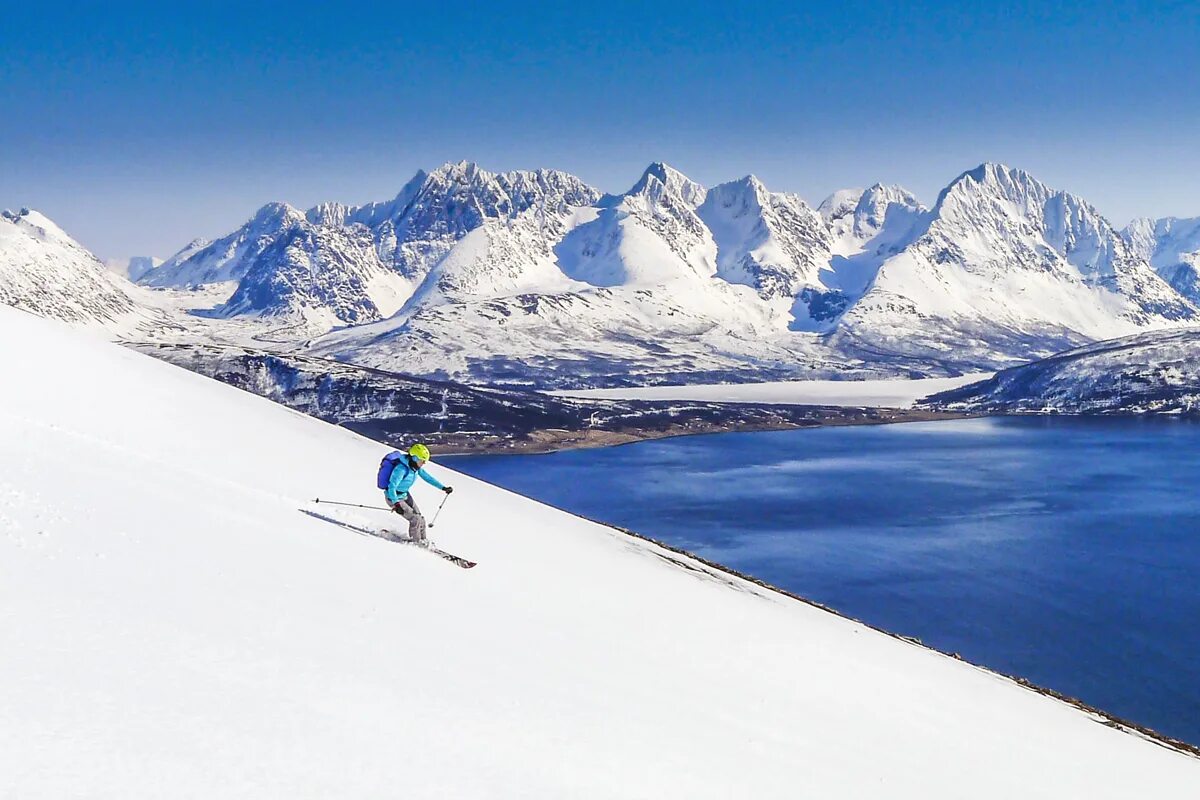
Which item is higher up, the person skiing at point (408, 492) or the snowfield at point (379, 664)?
the person skiing at point (408, 492)

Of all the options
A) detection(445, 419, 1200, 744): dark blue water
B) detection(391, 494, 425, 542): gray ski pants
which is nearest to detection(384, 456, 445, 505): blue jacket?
detection(391, 494, 425, 542): gray ski pants

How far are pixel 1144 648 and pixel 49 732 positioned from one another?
73.0 meters

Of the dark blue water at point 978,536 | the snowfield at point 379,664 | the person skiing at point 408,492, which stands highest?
the person skiing at point 408,492

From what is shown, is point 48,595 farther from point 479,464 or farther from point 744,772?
point 479,464

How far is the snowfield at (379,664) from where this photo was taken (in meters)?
9.12

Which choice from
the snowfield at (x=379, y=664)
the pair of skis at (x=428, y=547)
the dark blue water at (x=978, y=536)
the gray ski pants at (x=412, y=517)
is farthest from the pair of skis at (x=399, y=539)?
the dark blue water at (x=978, y=536)

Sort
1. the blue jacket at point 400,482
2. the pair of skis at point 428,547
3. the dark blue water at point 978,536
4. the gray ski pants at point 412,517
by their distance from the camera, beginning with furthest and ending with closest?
the dark blue water at point 978,536 < the blue jacket at point 400,482 < the gray ski pants at point 412,517 < the pair of skis at point 428,547

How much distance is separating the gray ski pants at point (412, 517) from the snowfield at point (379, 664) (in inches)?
34.9

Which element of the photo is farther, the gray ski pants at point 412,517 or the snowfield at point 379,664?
the gray ski pants at point 412,517

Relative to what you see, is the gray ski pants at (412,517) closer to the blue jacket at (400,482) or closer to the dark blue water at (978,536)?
the blue jacket at (400,482)

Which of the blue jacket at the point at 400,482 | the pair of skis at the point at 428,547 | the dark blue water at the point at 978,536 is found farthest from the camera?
the dark blue water at the point at 978,536

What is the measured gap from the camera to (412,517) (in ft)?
69.8

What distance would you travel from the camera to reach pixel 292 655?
1160 cm

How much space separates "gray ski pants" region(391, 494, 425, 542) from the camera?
21219 mm
